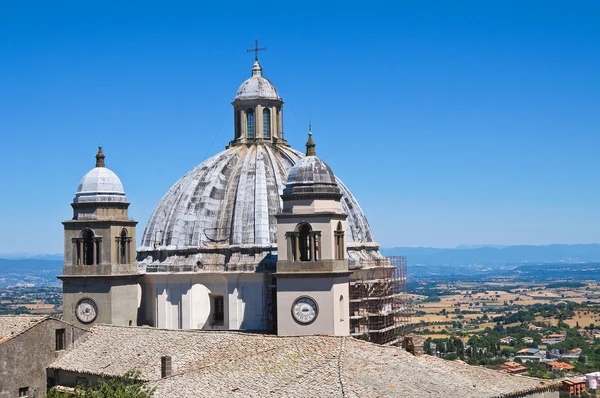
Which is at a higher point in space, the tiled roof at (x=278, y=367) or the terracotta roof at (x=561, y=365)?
the tiled roof at (x=278, y=367)

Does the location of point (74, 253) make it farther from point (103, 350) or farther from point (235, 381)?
point (235, 381)

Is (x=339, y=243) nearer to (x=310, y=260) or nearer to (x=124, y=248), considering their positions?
(x=310, y=260)

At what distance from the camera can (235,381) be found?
48844mm

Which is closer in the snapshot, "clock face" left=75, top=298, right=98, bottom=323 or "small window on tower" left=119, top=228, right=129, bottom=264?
"clock face" left=75, top=298, right=98, bottom=323

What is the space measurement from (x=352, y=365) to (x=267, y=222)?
1678 cm

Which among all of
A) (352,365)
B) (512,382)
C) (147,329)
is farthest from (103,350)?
(512,382)

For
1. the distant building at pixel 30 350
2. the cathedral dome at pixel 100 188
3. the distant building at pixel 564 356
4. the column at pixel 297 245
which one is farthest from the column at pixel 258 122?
the distant building at pixel 564 356

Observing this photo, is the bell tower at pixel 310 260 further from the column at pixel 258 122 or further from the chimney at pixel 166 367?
the column at pixel 258 122

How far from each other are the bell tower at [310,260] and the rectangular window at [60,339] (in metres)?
12.1

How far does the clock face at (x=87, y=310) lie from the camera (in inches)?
2522

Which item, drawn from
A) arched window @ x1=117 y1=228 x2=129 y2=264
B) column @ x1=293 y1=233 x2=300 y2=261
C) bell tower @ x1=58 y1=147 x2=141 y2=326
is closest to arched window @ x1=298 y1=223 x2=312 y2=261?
column @ x1=293 y1=233 x2=300 y2=261

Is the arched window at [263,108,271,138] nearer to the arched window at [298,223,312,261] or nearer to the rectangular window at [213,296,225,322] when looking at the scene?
the rectangular window at [213,296,225,322]

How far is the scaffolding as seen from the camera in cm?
6344

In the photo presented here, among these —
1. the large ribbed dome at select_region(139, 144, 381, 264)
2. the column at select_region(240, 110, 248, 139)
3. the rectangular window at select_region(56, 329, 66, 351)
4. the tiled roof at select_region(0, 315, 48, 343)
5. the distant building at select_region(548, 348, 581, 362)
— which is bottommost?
the distant building at select_region(548, 348, 581, 362)
